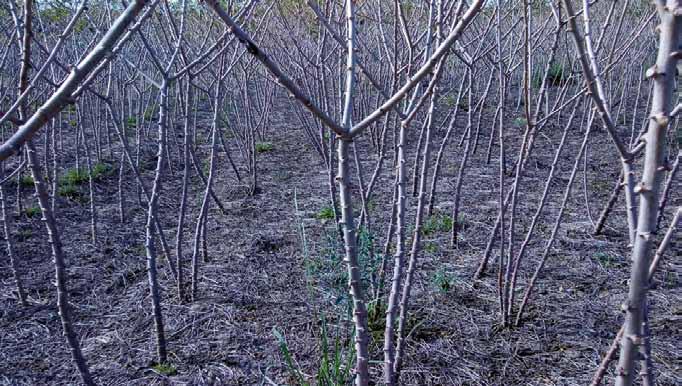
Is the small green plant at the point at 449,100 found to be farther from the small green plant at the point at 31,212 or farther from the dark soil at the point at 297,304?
the small green plant at the point at 31,212

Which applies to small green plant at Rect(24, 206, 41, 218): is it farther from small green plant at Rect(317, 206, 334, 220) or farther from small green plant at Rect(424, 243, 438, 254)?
small green plant at Rect(424, 243, 438, 254)

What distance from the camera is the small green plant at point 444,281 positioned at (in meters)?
2.56

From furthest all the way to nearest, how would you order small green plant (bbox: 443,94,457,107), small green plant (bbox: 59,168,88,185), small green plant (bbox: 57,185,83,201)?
small green plant (bbox: 443,94,457,107)
small green plant (bbox: 59,168,88,185)
small green plant (bbox: 57,185,83,201)

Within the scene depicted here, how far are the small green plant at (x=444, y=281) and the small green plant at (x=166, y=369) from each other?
1.16 meters

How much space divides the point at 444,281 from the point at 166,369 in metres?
1.24

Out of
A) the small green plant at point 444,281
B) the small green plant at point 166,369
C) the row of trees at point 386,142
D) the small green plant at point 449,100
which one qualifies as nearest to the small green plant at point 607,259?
the row of trees at point 386,142

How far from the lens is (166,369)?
2047 millimetres

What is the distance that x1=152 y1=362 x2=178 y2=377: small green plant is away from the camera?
2029 millimetres

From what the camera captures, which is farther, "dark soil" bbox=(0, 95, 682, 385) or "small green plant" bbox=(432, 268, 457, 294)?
"small green plant" bbox=(432, 268, 457, 294)

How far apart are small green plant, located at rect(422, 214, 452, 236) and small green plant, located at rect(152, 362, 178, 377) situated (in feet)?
5.46

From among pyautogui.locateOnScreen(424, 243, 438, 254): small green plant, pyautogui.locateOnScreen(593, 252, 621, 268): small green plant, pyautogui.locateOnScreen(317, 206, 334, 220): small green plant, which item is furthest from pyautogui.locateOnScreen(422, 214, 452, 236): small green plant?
pyautogui.locateOnScreen(593, 252, 621, 268): small green plant

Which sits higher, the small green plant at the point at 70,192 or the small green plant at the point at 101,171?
the small green plant at the point at 101,171

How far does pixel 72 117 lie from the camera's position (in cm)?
665

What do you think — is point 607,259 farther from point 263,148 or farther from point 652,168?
point 263,148
